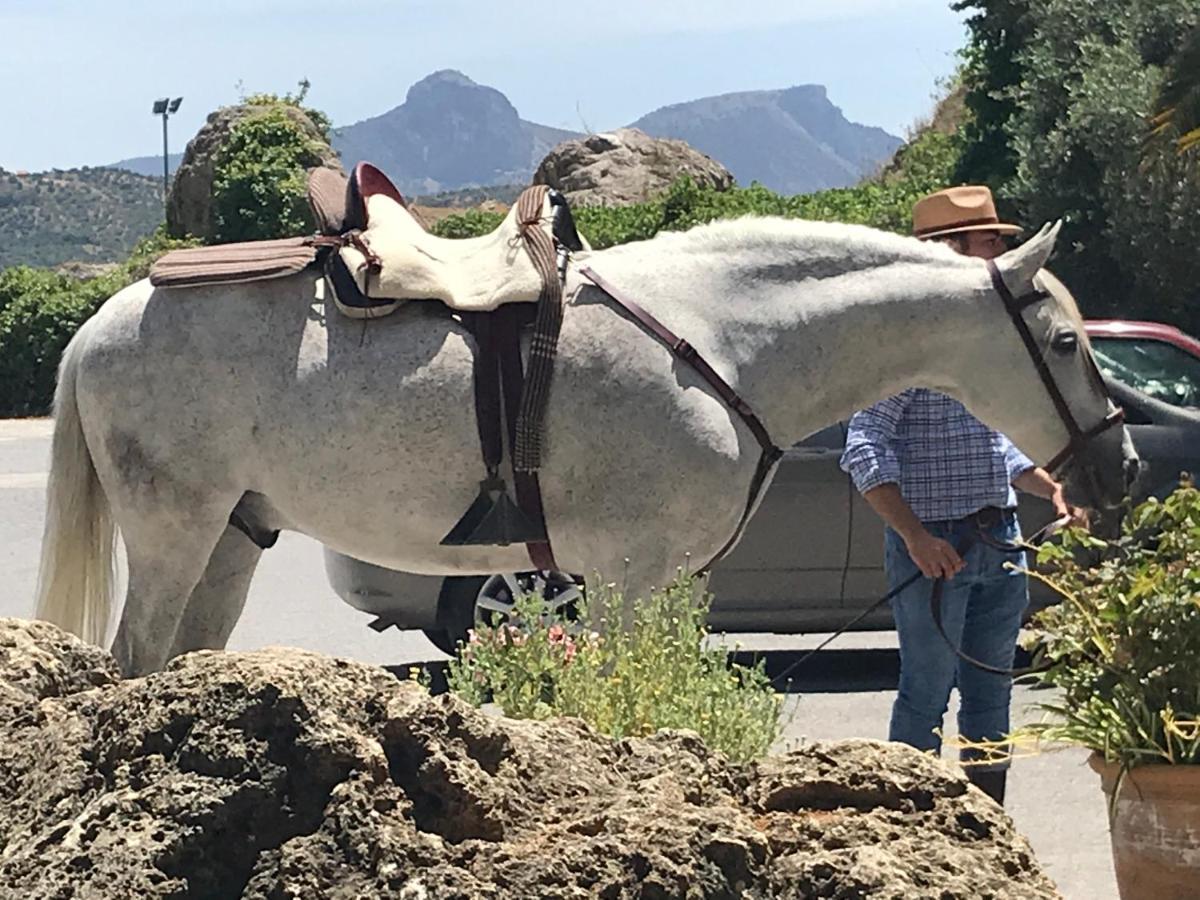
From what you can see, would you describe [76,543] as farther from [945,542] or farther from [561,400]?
[945,542]

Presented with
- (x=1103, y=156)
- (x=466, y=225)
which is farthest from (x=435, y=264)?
(x=466, y=225)

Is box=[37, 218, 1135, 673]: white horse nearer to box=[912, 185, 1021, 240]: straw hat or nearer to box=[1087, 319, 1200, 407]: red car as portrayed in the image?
box=[912, 185, 1021, 240]: straw hat

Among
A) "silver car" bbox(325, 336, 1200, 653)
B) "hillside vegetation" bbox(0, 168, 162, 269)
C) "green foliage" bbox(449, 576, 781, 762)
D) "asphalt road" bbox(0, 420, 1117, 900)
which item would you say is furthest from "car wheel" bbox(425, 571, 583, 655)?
"hillside vegetation" bbox(0, 168, 162, 269)

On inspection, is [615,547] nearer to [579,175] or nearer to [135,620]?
[135,620]

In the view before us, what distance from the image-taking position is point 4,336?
115 feet

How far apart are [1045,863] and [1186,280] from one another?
15250mm

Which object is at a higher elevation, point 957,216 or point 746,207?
point 746,207

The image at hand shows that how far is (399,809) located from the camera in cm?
278

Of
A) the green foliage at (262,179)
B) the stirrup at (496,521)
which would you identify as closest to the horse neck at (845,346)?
the stirrup at (496,521)

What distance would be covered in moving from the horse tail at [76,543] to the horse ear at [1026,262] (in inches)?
117

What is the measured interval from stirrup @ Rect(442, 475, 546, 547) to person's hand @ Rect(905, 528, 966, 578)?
1168 millimetres

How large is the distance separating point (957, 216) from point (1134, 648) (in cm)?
264

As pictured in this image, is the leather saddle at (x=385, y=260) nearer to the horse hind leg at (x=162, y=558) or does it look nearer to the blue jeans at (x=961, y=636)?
the horse hind leg at (x=162, y=558)

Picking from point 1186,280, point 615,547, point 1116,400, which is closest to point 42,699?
point 615,547
